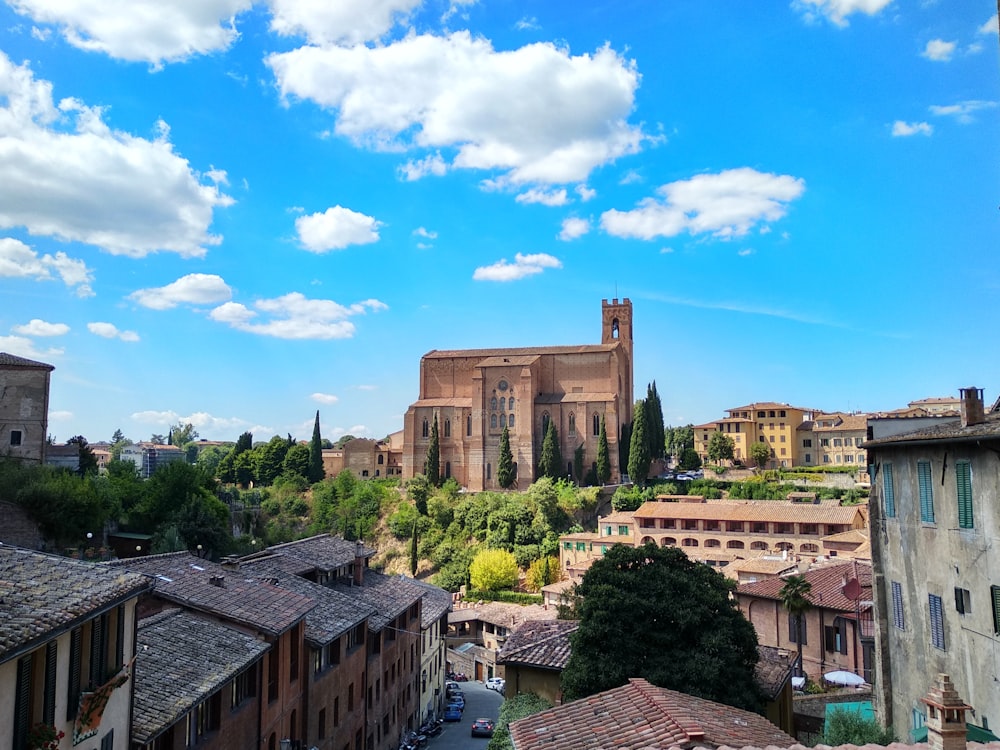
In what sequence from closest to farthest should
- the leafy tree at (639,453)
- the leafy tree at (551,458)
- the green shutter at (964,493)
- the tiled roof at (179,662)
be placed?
the tiled roof at (179,662), the green shutter at (964,493), the leafy tree at (639,453), the leafy tree at (551,458)

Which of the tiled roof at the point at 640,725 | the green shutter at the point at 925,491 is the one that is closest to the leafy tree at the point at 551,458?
the green shutter at the point at 925,491

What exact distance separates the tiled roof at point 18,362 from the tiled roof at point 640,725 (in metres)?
49.0

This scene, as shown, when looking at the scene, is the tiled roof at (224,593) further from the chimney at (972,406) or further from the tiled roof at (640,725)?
the chimney at (972,406)

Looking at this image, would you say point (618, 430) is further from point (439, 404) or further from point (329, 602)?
point (329, 602)

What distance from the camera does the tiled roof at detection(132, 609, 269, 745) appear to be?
1252 centimetres

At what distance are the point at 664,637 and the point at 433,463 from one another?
62.9 meters

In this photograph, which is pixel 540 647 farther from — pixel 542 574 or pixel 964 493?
pixel 542 574

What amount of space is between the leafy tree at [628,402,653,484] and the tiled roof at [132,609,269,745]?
59.3 metres

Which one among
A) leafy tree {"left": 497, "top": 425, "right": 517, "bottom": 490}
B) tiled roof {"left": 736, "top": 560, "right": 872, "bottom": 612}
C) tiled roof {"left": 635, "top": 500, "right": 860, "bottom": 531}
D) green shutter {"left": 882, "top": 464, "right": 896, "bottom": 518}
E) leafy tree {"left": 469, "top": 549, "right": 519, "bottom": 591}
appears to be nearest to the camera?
green shutter {"left": 882, "top": 464, "right": 896, "bottom": 518}

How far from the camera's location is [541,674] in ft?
66.2

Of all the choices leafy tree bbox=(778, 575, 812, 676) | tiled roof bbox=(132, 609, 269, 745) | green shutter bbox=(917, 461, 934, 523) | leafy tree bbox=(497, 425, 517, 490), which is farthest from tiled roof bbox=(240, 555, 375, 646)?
leafy tree bbox=(497, 425, 517, 490)

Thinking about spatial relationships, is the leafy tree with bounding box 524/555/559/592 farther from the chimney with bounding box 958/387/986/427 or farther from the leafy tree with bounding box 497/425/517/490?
the chimney with bounding box 958/387/986/427

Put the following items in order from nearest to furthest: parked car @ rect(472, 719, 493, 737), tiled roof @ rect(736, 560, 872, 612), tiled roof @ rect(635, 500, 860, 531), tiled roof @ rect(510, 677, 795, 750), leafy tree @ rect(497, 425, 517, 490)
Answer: tiled roof @ rect(510, 677, 795, 750), tiled roof @ rect(736, 560, 872, 612), parked car @ rect(472, 719, 493, 737), tiled roof @ rect(635, 500, 860, 531), leafy tree @ rect(497, 425, 517, 490)

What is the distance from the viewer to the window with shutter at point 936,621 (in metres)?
16.1
